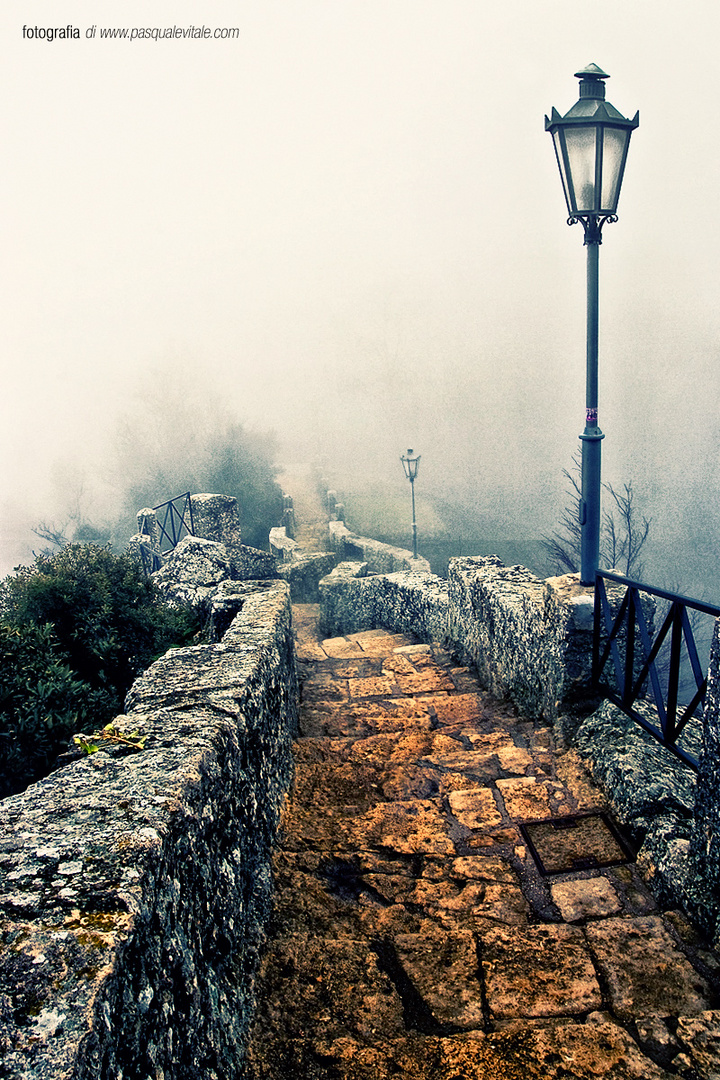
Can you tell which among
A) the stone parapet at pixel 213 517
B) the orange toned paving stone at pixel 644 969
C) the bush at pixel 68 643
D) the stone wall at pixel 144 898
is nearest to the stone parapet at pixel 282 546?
the stone parapet at pixel 213 517

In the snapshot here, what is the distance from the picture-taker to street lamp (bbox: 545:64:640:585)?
400 cm

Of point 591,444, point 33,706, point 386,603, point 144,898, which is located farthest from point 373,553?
point 144,898

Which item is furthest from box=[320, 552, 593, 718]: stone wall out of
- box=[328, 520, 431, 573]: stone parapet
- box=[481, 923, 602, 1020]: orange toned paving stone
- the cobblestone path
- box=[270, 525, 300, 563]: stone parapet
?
box=[270, 525, 300, 563]: stone parapet

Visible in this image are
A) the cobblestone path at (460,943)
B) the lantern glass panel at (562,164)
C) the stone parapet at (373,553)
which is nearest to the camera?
the cobblestone path at (460,943)

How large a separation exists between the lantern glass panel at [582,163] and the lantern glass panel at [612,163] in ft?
0.24

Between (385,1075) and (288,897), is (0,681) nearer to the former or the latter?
(288,897)

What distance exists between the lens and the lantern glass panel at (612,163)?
4.02 m

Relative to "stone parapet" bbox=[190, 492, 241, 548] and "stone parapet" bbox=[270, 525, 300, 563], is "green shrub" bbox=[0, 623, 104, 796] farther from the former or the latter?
"stone parapet" bbox=[270, 525, 300, 563]

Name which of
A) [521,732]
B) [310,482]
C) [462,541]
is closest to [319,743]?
[521,732]

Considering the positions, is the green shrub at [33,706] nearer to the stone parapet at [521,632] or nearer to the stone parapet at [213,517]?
the stone parapet at [521,632]

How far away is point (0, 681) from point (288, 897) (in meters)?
1.89

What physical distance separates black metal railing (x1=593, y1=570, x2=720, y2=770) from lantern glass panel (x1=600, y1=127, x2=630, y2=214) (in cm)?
239

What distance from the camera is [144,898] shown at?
1.47 meters

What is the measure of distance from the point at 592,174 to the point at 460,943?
4.30 metres
